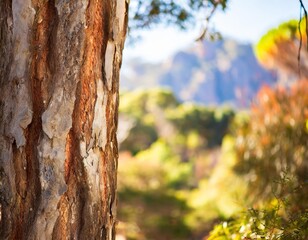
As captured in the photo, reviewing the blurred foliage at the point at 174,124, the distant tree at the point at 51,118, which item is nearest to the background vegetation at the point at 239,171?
the distant tree at the point at 51,118

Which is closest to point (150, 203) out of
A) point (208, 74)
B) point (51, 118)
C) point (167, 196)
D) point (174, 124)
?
point (167, 196)

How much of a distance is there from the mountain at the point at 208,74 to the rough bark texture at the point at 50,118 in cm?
10040

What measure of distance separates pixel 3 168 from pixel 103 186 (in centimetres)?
39

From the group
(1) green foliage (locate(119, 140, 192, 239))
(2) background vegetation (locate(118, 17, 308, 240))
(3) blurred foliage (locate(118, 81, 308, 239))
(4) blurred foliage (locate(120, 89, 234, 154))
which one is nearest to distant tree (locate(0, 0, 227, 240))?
(3) blurred foliage (locate(118, 81, 308, 239))

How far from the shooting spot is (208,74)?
10738 cm

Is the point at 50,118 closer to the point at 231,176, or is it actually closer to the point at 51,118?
the point at 51,118

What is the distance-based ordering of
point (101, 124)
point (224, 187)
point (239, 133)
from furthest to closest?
point (224, 187) < point (239, 133) < point (101, 124)

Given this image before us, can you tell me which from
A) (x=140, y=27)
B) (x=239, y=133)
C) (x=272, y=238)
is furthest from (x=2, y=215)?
(x=239, y=133)

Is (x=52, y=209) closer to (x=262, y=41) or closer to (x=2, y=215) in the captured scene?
(x=2, y=215)

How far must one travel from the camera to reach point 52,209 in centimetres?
172

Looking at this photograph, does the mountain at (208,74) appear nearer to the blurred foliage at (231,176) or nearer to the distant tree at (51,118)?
the blurred foliage at (231,176)

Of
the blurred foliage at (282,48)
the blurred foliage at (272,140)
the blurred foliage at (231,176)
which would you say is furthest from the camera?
the blurred foliage at (282,48)

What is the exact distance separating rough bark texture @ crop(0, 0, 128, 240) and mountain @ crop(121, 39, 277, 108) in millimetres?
100397

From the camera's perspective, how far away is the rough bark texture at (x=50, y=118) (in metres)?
1.73
